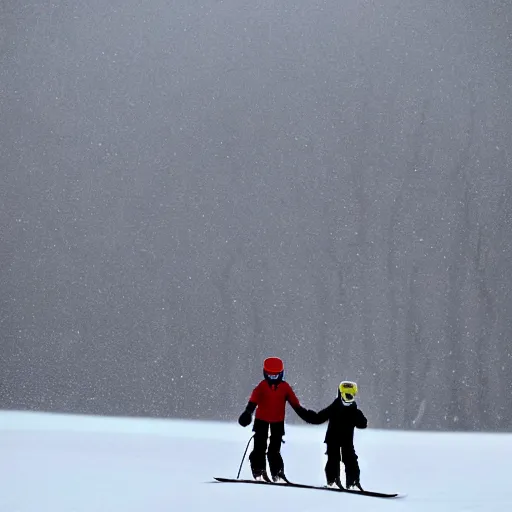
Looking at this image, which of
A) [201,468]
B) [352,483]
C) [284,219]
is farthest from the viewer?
[284,219]

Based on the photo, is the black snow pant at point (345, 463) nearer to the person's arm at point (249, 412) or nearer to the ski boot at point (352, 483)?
the ski boot at point (352, 483)

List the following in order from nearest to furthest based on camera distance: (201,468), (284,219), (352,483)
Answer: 1. (352,483)
2. (201,468)
3. (284,219)

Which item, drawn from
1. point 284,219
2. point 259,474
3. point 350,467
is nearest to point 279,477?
point 259,474

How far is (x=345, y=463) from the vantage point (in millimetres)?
1433

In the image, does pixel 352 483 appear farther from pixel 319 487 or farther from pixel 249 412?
pixel 249 412

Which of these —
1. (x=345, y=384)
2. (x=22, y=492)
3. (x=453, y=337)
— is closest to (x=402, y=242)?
(x=453, y=337)

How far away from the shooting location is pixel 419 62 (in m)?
2.48

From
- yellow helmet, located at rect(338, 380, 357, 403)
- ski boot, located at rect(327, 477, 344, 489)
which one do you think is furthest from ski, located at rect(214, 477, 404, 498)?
yellow helmet, located at rect(338, 380, 357, 403)

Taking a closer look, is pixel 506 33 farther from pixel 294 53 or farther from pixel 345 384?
pixel 345 384

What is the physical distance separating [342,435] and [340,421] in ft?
0.08

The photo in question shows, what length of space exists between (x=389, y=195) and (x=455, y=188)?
0.61ft

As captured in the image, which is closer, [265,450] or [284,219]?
[265,450]

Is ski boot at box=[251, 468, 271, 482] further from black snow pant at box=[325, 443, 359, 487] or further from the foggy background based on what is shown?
the foggy background

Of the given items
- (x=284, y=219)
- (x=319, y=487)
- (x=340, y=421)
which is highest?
(x=284, y=219)
